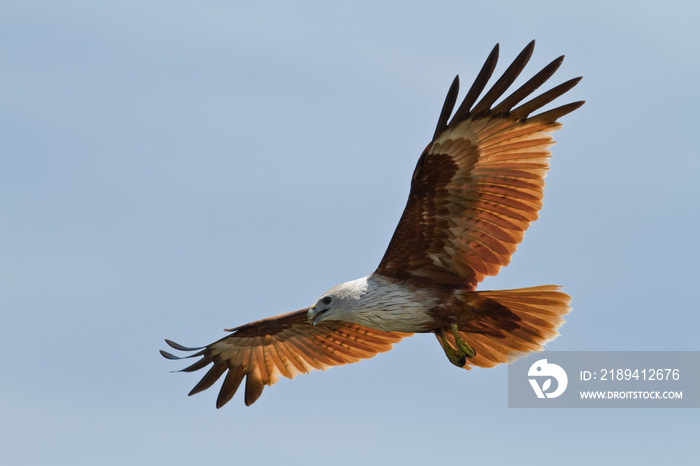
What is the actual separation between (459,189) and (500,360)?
1.92 meters

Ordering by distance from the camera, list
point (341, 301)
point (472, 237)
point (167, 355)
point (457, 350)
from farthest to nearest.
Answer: point (167, 355), point (457, 350), point (341, 301), point (472, 237)

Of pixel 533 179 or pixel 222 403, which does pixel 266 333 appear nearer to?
pixel 222 403

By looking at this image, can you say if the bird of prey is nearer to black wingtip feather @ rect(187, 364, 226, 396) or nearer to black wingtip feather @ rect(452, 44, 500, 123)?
black wingtip feather @ rect(452, 44, 500, 123)

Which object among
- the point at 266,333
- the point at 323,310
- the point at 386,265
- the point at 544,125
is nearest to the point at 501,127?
the point at 544,125

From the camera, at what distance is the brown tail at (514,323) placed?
1014 centimetres

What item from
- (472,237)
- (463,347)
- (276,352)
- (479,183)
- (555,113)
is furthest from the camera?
(276,352)

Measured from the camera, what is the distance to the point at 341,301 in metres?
10.6

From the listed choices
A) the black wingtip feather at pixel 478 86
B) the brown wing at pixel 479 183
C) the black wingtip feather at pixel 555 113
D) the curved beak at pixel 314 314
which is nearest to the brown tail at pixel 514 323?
the brown wing at pixel 479 183

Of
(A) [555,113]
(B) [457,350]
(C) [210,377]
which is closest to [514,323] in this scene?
(B) [457,350]

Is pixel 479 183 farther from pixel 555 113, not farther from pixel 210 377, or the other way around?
pixel 210 377

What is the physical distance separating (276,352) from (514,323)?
3199 mm

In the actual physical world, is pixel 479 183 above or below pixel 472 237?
above

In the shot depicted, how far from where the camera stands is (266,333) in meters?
12.3

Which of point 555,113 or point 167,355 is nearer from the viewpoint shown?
point 555,113
